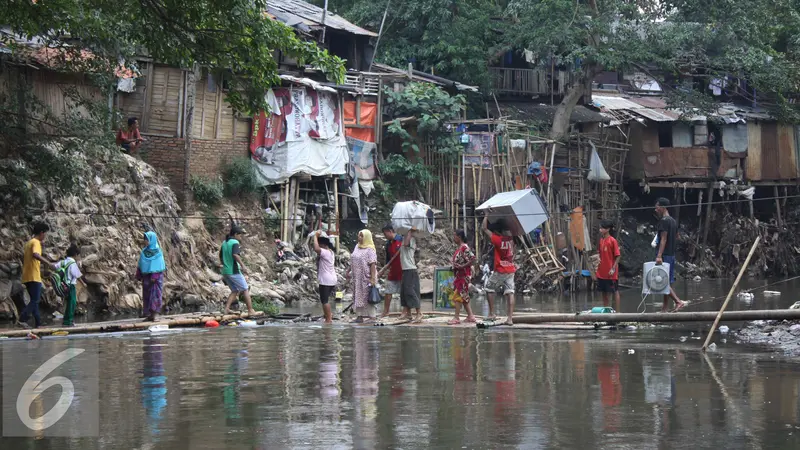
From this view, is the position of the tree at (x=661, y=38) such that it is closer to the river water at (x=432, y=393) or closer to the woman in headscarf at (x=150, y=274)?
the woman in headscarf at (x=150, y=274)

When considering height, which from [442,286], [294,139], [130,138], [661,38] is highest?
[661,38]

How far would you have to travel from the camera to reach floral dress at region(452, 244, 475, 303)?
15227 mm

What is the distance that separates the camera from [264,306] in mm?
19406

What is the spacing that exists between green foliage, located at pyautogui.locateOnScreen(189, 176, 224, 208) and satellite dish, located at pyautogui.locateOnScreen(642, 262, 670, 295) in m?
13.6

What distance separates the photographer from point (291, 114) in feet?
91.2

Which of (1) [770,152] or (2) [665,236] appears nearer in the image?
(2) [665,236]

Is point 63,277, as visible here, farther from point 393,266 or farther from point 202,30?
point 393,266

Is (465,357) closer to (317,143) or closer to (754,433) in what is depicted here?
(754,433)

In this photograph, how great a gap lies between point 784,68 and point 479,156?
1179 centimetres

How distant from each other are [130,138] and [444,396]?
57.2 ft

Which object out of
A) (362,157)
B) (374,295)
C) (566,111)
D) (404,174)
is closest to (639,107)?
(566,111)

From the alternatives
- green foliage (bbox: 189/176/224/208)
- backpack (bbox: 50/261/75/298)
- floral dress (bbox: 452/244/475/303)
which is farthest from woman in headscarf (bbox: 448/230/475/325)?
green foliage (bbox: 189/176/224/208)

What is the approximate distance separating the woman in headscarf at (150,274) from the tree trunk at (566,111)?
19956 millimetres

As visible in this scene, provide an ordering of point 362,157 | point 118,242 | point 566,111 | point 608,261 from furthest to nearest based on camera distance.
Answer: point 566,111 → point 362,157 → point 118,242 → point 608,261
